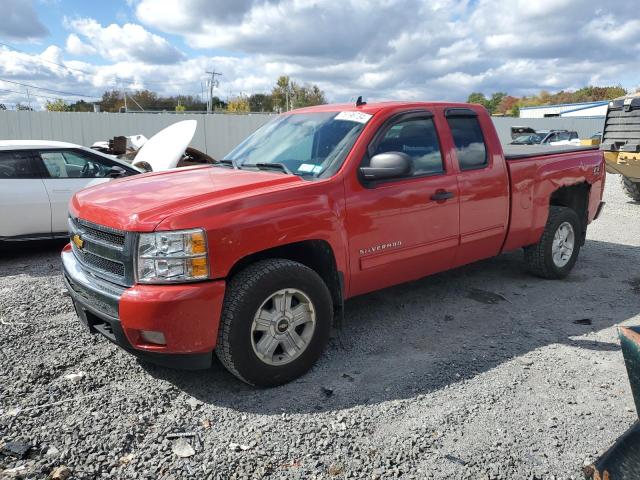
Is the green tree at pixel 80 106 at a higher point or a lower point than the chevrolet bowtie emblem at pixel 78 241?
higher

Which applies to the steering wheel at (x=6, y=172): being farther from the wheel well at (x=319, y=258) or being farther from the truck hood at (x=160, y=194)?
the wheel well at (x=319, y=258)

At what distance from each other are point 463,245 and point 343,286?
1.39 m

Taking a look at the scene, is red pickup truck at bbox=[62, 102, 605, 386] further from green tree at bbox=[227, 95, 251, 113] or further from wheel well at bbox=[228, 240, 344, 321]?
green tree at bbox=[227, 95, 251, 113]

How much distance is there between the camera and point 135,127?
2281 cm

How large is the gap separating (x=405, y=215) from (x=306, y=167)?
0.84 meters

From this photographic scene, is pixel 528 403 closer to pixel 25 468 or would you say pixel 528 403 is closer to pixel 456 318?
pixel 456 318

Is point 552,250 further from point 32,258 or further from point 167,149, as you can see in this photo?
point 32,258

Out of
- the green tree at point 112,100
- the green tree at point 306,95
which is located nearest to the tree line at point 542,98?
the green tree at point 306,95

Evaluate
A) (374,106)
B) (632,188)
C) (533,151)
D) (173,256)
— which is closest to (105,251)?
(173,256)

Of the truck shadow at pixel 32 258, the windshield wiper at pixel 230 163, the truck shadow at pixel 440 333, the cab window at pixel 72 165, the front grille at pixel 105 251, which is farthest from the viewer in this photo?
the cab window at pixel 72 165

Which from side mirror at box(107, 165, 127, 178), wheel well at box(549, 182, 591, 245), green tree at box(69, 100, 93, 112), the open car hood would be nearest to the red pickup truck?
wheel well at box(549, 182, 591, 245)

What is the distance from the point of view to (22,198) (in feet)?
21.3

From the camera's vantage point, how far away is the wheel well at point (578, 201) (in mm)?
5977

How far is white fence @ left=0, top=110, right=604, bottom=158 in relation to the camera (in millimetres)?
20062
